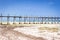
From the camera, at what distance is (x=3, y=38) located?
13.0 metres

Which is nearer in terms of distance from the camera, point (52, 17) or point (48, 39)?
point (48, 39)

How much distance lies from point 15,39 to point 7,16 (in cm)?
2536

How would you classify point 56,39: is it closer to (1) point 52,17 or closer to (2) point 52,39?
(2) point 52,39

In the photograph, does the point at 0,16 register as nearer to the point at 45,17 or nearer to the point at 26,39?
the point at 45,17

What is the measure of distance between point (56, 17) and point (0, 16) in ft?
60.2

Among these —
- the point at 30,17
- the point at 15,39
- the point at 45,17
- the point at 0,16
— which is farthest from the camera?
the point at 45,17

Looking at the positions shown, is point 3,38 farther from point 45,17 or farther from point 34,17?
point 45,17

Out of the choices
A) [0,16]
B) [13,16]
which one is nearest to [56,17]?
[13,16]

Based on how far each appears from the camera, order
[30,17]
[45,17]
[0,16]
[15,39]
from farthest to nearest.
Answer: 1. [45,17]
2. [30,17]
3. [0,16]
4. [15,39]

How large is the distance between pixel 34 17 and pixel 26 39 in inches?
1236

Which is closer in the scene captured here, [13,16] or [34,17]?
[13,16]

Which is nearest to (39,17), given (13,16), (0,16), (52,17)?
(52,17)

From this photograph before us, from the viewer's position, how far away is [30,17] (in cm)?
4275

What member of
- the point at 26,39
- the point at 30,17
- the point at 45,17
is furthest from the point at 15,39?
the point at 45,17
